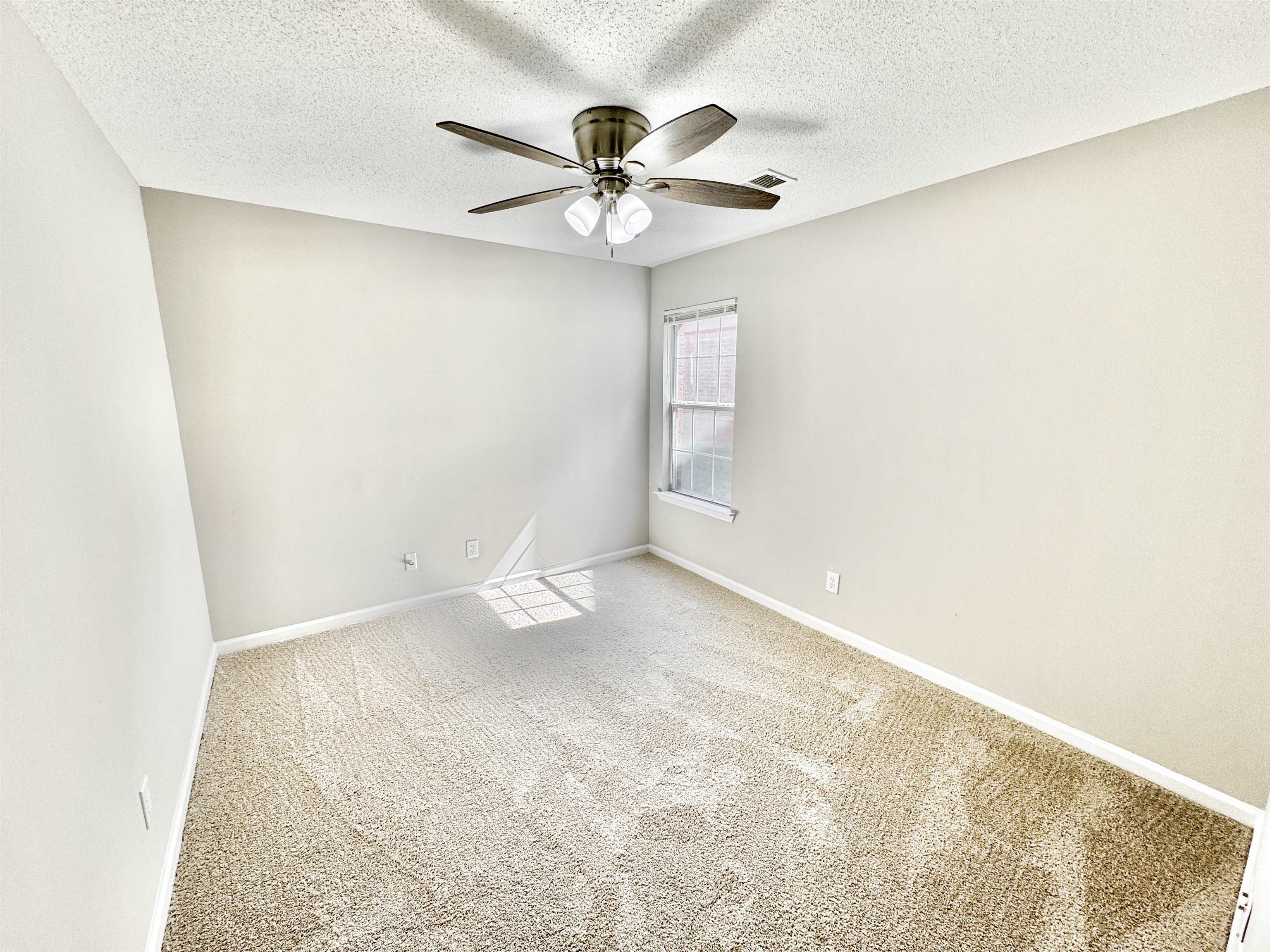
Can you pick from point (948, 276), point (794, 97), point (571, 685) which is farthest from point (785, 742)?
point (794, 97)

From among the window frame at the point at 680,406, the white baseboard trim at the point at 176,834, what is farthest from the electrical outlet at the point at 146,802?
the window frame at the point at 680,406

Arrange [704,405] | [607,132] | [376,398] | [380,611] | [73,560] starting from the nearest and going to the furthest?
1. [73,560]
2. [607,132]
3. [376,398]
4. [380,611]
5. [704,405]

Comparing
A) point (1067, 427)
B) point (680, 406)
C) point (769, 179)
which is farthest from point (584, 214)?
point (680, 406)

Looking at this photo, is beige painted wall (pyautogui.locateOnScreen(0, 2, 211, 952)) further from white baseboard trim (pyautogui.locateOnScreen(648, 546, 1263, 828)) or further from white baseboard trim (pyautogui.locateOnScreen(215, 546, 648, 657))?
white baseboard trim (pyautogui.locateOnScreen(648, 546, 1263, 828))

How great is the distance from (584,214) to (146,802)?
7.26 ft

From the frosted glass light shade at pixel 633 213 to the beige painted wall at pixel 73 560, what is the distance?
1.49 meters

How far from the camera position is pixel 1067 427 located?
2.20 metres

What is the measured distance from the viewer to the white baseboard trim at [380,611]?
3053mm

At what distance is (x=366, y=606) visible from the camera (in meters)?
3.41

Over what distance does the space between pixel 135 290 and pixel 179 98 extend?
80 centimetres

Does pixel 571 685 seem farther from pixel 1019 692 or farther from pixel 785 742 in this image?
pixel 1019 692

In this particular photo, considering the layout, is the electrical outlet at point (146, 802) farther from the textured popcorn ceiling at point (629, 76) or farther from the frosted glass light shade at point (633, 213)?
the frosted glass light shade at point (633, 213)

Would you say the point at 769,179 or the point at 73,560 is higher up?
the point at 769,179

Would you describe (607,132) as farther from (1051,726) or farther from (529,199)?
(1051,726)
